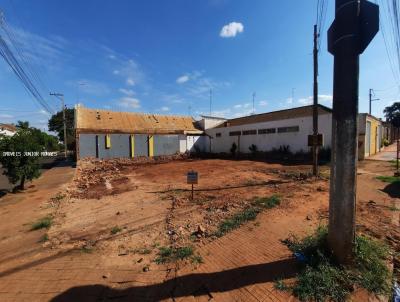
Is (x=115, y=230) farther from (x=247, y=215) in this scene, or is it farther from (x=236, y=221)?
(x=247, y=215)

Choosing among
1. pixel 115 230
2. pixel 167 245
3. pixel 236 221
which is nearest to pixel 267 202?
pixel 236 221

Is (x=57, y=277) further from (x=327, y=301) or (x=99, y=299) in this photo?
(x=327, y=301)

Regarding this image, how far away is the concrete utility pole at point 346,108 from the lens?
303cm

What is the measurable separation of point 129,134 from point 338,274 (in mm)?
23722

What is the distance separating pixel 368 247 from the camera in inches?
138

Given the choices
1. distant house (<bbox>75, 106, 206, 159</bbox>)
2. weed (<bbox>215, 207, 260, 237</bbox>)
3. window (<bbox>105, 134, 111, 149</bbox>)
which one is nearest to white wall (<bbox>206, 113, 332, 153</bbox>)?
distant house (<bbox>75, 106, 206, 159</bbox>)

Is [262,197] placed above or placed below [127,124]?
below

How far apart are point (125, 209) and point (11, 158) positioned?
23.3 feet

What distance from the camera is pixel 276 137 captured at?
848 inches

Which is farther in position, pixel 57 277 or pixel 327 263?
pixel 57 277

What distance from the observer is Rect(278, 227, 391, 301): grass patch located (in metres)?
2.79

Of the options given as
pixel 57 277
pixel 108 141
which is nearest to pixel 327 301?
pixel 57 277

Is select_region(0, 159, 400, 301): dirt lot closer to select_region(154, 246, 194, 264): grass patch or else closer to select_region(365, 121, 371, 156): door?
select_region(154, 246, 194, 264): grass patch

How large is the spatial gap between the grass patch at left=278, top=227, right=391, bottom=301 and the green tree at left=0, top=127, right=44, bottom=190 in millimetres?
11918
